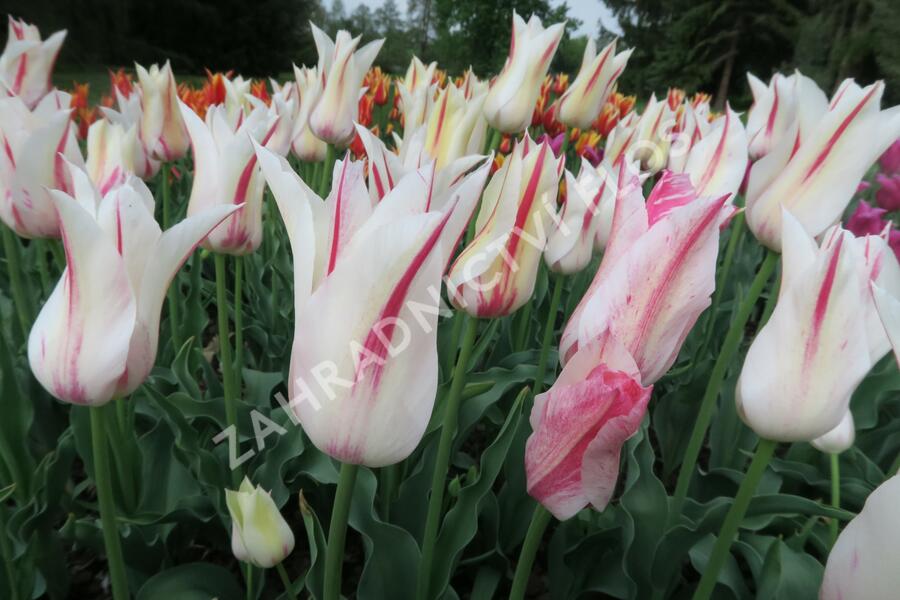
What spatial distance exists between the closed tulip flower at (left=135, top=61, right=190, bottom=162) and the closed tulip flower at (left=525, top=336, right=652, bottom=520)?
3.55 feet

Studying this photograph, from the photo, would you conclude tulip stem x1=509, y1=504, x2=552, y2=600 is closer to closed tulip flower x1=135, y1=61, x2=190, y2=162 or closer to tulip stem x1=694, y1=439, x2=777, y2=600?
tulip stem x1=694, y1=439, x2=777, y2=600

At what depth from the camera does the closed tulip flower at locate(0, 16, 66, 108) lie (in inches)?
51.7

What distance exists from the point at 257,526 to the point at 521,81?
909mm

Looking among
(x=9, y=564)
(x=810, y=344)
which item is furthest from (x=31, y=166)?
(x=810, y=344)

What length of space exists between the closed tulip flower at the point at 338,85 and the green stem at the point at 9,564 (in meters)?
0.83

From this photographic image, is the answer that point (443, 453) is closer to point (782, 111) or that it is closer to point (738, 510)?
point (738, 510)

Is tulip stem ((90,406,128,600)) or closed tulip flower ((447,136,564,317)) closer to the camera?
tulip stem ((90,406,128,600))

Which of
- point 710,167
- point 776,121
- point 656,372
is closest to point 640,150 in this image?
point 776,121

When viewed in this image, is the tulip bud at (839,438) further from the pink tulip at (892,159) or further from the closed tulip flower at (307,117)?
the pink tulip at (892,159)

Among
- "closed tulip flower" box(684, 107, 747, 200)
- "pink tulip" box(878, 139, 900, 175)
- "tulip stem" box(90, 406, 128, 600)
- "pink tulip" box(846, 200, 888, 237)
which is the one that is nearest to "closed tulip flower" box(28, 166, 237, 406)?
"tulip stem" box(90, 406, 128, 600)

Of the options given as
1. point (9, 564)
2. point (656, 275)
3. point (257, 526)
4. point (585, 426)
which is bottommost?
point (9, 564)

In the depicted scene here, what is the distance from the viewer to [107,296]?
55 cm

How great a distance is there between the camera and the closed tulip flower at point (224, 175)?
815 mm

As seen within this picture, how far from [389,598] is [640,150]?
→ 1275mm
